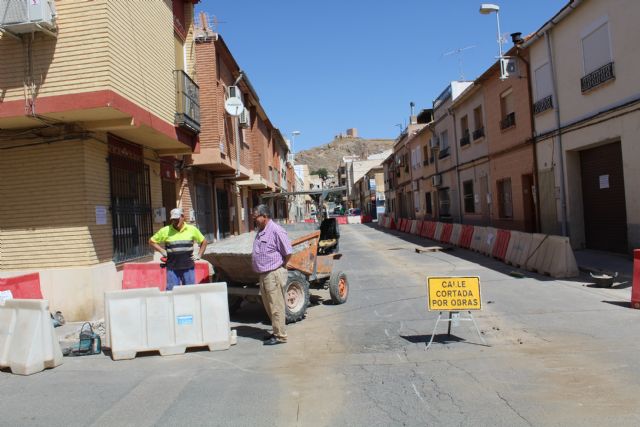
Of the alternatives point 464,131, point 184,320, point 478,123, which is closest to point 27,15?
point 184,320

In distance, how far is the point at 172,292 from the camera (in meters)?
6.62

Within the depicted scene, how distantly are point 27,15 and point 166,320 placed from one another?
204 inches

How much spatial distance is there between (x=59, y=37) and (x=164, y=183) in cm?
506

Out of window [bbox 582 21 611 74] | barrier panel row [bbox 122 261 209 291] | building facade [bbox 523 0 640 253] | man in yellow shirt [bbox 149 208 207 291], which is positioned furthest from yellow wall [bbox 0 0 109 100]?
window [bbox 582 21 611 74]

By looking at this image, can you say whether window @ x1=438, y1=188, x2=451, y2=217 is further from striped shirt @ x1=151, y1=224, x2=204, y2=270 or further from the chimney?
striped shirt @ x1=151, y1=224, x2=204, y2=270

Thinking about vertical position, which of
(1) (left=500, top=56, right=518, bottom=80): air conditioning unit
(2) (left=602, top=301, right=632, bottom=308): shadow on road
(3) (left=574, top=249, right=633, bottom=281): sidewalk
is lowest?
(2) (left=602, top=301, right=632, bottom=308): shadow on road

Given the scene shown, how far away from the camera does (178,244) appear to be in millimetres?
7539

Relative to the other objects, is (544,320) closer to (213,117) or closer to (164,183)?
(164,183)

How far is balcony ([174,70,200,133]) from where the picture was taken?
11484 mm

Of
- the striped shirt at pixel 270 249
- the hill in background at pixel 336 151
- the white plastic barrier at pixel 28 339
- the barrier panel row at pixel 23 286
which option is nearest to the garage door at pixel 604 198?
the striped shirt at pixel 270 249

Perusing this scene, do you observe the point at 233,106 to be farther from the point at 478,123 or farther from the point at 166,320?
the point at 478,123

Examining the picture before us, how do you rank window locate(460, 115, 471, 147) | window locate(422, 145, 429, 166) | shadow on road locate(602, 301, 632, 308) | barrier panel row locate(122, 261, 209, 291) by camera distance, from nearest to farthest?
1. shadow on road locate(602, 301, 632, 308)
2. barrier panel row locate(122, 261, 209, 291)
3. window locate(460, 115, 471, 147)
4. window locate(422, 145, 429, 166)

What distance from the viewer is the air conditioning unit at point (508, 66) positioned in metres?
16.7

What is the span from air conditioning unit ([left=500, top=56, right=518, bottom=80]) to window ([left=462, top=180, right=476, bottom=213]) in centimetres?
729
